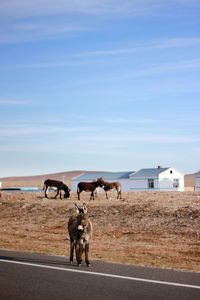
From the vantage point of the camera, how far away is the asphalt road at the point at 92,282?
30.8 ft

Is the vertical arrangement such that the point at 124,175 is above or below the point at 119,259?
above

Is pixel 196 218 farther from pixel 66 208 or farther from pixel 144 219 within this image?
pixel 66 208

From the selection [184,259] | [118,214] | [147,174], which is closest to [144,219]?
[118,214]

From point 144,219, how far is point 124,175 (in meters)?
53.1

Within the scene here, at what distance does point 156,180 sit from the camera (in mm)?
76938

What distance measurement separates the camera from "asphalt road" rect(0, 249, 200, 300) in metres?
9.40

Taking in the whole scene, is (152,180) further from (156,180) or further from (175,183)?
(175,183)

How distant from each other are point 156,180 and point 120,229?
167ft

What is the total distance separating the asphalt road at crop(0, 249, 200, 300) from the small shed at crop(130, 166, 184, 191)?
209 ft

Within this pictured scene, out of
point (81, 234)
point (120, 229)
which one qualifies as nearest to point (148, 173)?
point (120, 229)

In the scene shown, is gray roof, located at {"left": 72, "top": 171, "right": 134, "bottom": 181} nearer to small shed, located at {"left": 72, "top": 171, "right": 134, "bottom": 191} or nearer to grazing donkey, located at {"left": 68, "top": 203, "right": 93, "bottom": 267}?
small shed, located at {"left": 72, "top": 171, "right": 134, "bottom": 191}

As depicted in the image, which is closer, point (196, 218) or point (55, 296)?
point (55, 296)

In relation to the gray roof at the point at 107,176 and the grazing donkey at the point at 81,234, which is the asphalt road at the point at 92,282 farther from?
the gray roof at the point at 107,176

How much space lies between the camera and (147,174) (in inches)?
3073
